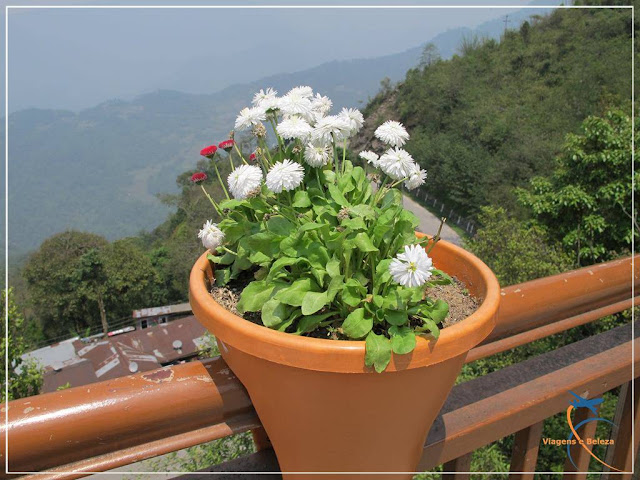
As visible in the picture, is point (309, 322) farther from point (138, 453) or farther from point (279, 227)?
point (138, 453)

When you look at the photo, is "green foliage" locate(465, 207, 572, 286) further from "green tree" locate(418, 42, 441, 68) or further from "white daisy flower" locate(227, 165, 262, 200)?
"green tree" locate(418, 42, 441, 68)

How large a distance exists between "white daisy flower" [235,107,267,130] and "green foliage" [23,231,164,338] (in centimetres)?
2443

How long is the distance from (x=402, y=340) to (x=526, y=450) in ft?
2.61

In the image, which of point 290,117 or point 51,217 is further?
point 51,217

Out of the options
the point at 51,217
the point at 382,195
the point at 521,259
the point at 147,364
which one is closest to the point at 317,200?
the point at 382,195

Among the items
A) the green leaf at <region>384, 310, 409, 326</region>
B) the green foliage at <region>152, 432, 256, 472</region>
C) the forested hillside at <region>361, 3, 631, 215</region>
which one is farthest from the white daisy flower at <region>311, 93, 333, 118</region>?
the forested hillside at <region>361, 3, 631, 215</region>

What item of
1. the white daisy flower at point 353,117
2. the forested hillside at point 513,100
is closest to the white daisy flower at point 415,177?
the white daisy flower at point 353,117

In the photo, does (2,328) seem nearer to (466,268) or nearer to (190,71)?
(466,268)

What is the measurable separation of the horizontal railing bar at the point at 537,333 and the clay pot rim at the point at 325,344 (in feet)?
0.87

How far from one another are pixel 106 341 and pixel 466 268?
22002 millimetres

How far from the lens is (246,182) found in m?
0.83

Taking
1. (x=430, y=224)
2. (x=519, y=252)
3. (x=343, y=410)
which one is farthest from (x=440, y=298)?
(x=430, y=224)

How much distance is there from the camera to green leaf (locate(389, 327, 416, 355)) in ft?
2.21

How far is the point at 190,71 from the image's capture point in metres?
114
